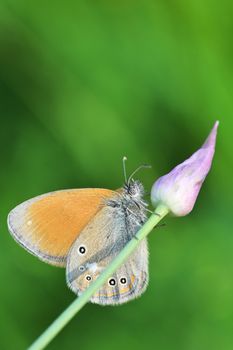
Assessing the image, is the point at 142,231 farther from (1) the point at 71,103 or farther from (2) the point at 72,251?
(1) the point at 71,103

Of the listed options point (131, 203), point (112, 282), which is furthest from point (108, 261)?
point (131, 203)

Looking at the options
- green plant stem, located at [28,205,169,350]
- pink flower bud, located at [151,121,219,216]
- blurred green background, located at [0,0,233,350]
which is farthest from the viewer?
blurred green background, located at [0,0,233,350]

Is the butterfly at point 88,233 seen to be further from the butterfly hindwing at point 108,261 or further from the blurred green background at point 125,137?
the blurred green background at point 125,137

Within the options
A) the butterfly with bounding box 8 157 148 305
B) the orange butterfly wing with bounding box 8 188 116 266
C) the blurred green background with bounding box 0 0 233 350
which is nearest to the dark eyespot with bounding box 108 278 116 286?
the butterfly with bounding box 8 157 148 305

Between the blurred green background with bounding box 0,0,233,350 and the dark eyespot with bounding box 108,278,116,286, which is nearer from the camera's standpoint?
the dark eyespot with bounding box 108,278,116,286

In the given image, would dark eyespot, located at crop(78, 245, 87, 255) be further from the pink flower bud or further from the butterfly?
the pink flower bud

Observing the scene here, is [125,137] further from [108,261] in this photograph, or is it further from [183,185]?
[183,185]

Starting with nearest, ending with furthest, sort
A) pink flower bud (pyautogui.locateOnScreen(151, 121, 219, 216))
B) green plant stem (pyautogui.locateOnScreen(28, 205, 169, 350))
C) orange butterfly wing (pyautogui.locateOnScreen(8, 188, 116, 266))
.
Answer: green plant stem (pyautogui.locateOnScreen(28, 205, 169, 350)) < pink flower bud (pyautogui.locateOnScreen(151, 121, 219, 216)) < orange butterfly wing (pyautogui.locateOnScreen(8, 188, 116, 266))
